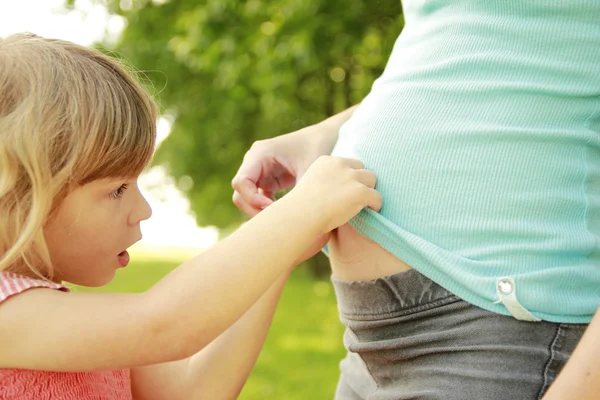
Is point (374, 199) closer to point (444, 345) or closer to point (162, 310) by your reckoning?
point (444, 345)

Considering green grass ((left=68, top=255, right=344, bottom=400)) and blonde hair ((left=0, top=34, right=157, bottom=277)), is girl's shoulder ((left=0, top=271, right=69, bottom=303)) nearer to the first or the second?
blonde hair ((left=0, top=34, right=157, bottom=277))

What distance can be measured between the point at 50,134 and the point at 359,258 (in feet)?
2.25

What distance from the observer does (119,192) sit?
1604 mm

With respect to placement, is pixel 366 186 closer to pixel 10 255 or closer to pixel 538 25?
pixel 538 25

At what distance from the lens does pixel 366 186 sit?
152 centimetres

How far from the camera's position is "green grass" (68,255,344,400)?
632cm

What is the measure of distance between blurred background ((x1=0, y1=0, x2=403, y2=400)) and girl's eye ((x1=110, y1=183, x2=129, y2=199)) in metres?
2.97

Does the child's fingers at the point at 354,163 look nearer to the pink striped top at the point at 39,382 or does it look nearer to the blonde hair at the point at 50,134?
the blonde hair at the point at 50,134

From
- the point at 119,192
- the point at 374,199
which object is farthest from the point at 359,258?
the point at 119,192

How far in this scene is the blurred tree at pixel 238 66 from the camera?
8.03 metres

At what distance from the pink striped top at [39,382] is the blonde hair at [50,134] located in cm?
4

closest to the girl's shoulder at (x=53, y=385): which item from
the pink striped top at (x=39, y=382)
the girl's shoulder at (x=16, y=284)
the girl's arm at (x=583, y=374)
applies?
the pink striped top at (x=39, y=382)

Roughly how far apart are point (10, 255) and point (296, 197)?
56 centimetres

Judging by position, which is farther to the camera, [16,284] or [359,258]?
[359,258]
